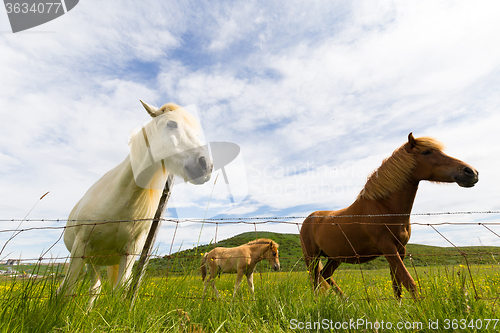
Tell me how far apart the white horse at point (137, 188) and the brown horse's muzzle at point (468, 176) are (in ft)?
10.2

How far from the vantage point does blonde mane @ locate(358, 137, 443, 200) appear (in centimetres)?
335

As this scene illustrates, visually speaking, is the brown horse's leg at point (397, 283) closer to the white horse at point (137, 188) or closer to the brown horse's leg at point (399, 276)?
the brown horse's leg at point (399, 276)

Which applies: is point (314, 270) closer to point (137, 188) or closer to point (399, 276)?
point (399, 276)

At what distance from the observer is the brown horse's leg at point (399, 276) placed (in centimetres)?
260

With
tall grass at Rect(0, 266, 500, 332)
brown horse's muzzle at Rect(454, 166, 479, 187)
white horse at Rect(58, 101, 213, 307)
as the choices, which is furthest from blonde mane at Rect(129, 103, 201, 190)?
brown horse's muzzle at Rect(454, 166, 479, 187)

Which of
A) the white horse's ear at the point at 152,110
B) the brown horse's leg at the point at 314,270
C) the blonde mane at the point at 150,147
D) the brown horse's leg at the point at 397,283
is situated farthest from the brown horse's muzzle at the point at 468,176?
the white horse's ear at the point at 152,110

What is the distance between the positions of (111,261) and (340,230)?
3.12m

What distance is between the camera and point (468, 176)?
3189 millimetres

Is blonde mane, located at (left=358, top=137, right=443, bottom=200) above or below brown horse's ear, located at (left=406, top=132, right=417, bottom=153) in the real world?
below

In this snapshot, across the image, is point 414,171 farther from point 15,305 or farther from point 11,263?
point 11,263

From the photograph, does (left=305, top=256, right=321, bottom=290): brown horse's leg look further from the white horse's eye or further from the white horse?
the white horse's eye

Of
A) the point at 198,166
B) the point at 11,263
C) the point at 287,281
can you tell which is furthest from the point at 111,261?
the point at 287,281

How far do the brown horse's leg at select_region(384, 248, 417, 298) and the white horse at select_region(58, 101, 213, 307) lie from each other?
2302 millimetres

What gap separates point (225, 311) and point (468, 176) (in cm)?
330
